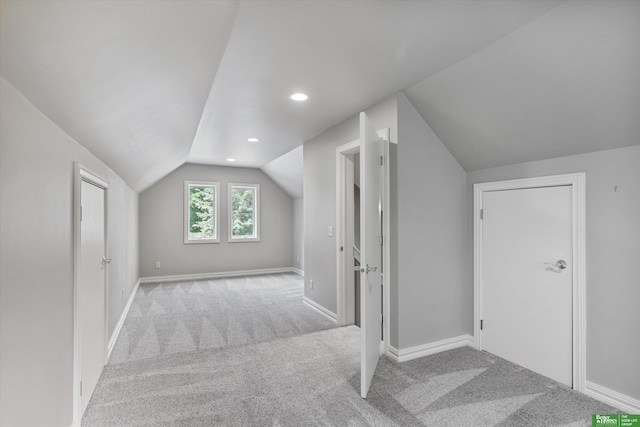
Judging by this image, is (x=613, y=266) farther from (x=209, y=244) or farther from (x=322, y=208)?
(x=209, y=244)

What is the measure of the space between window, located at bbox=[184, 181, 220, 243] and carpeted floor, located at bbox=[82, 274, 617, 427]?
438 cm

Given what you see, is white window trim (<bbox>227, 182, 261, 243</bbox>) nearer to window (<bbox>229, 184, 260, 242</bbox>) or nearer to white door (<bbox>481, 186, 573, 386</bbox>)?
window (<bbox>229, 184, 260, 242</bbox>)

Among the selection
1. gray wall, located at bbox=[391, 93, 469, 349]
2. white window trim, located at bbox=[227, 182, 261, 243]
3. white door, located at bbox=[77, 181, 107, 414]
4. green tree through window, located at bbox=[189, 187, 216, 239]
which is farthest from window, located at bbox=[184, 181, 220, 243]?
gray wall, located at bbox=[391, 93, 469, 349]

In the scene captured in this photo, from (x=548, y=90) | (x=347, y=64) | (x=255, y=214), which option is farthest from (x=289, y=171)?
(x=548, y=90)

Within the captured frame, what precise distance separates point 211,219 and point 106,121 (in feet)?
18.0

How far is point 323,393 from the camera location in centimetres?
238

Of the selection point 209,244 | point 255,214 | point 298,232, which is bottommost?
point 209,244

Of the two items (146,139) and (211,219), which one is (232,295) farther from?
(146,139)

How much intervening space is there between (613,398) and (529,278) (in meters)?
0.91

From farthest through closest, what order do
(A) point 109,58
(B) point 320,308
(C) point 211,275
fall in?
(C) point 211,275 < (B) point 320,308 < (A) point 109,58

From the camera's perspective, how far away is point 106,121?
204 centimetres

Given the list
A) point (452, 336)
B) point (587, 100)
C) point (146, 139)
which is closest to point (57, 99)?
point (146, 139)

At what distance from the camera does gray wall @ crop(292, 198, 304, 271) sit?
7.62 m

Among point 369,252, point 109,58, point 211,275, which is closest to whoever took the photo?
point 109,58
